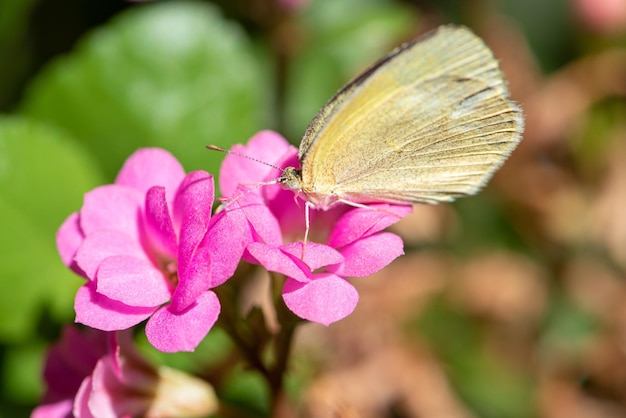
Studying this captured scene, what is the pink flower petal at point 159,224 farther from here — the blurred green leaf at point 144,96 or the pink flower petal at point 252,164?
the blurred green leaf at point 144,96

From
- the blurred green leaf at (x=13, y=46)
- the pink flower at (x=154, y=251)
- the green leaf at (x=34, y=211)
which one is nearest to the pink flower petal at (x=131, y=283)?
the pink flower at (x=154, y=251)

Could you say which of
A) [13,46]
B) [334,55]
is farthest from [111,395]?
[334,55]

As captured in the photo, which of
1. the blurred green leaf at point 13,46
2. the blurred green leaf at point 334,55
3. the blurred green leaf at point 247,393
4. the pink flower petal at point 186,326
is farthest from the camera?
the blurred green leaf at point 334,55

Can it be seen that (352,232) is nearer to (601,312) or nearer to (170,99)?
(170,99)

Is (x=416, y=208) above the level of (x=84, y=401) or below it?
below

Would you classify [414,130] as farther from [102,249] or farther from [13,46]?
[13,46]

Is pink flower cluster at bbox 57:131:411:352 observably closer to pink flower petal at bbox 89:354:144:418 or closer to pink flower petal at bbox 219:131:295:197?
pink flower petal at bbox 219:131:295:197

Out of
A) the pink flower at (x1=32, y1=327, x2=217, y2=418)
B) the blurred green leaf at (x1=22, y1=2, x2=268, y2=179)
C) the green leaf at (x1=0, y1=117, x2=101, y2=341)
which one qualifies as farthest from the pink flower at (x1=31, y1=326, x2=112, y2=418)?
the blurred green leaf at (x1=22, y1=2, x2=268, y2=179)
